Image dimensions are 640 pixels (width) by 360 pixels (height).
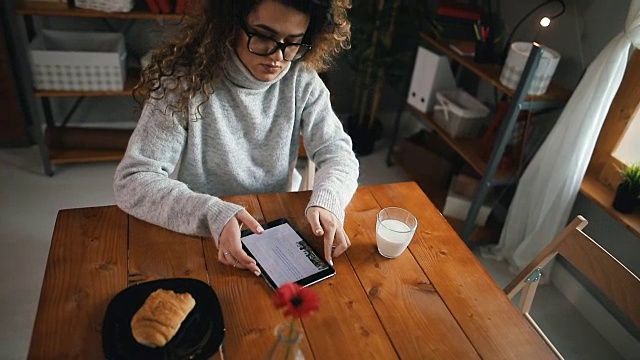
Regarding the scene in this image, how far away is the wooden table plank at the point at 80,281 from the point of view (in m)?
0.82

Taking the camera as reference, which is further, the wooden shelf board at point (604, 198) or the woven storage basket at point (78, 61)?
the woven storage basket at point (78, 61)

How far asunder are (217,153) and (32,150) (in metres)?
1.81

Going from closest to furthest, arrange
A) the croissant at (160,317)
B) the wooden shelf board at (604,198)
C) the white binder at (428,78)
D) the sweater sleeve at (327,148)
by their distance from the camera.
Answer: the croissant at (160,317)
the sweater sleeve at (327,148)
the wooden shelf board at (604,198)
the white binder at (428,78)

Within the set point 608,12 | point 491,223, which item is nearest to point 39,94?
point 491,223

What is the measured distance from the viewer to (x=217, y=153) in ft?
4.16

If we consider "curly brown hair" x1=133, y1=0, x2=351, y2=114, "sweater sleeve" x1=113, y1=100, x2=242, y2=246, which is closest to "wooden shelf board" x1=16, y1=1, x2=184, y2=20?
"curly brown hair" x1=133, y1=0, x2=351, y2=114

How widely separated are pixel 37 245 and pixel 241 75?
1.38 meters

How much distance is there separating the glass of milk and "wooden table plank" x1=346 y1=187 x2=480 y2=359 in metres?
0.02

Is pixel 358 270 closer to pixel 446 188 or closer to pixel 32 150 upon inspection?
pixel 446 188

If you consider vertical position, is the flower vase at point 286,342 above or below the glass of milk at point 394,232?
above

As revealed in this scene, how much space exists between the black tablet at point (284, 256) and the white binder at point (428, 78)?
4.95ft

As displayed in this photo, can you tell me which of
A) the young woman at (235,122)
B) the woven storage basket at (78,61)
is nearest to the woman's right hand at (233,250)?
the young woman at (235,122)

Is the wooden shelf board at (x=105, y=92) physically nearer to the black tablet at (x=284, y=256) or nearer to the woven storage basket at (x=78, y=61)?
the woven storage basket at (x=78, y=61)

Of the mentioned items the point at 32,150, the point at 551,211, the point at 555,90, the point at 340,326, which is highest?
the point at 555,90
